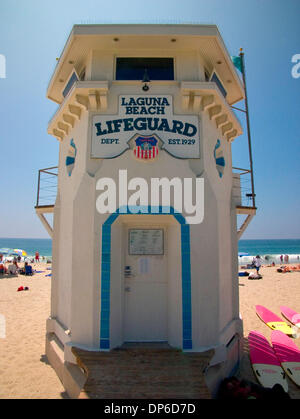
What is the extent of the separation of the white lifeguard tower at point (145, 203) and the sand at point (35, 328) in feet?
1.63

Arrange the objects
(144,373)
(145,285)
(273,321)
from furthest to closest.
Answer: (273,321) → (145,285) → (144,373)

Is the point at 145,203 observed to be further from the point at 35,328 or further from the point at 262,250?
the point at 262,250

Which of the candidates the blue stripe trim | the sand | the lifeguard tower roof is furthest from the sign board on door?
the lifeguard tower roof

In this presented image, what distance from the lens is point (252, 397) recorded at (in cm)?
514

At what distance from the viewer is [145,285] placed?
22.1ft

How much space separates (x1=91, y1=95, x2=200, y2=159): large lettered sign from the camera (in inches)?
255

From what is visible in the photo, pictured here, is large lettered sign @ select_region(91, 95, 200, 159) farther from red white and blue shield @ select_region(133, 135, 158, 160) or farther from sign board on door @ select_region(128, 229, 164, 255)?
sign board on door @ select_region(128, 229, 164, 255)

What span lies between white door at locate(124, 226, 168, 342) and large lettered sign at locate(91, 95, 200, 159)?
1.96 meters

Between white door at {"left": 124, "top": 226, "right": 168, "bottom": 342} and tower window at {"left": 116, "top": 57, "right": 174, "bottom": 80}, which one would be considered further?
tower window at {"left": 116, "top": 57, "right": 174, "bottom": 80}

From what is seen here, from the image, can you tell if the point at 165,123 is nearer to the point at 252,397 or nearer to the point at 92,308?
the point at 92,308

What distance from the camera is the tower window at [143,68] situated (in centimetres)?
687

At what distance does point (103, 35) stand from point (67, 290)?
615cm

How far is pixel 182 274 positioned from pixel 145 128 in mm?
3453

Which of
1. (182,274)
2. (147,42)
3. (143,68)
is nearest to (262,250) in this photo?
(182,274)
